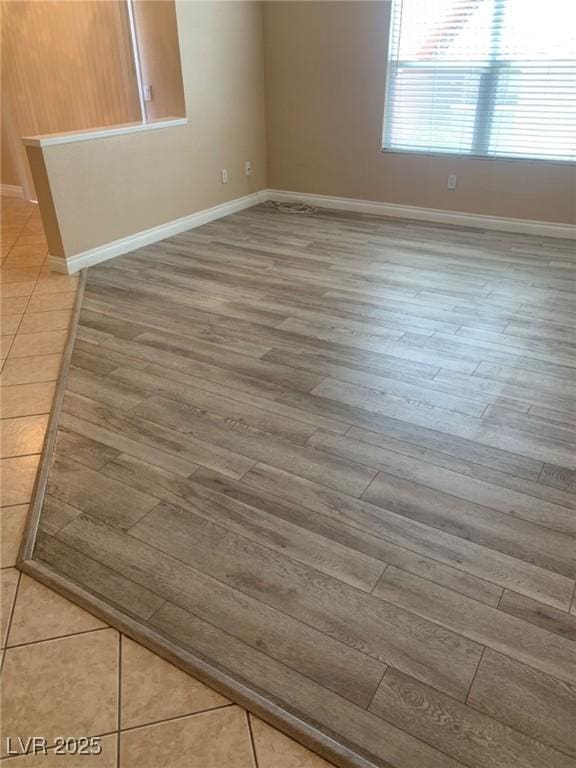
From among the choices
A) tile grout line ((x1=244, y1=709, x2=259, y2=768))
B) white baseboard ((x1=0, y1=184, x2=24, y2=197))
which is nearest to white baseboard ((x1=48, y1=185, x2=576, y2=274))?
white baseboard ((x1=0, y1=184, x2=24, y2=197))

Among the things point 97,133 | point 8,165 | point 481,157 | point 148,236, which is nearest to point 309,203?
point 481,157

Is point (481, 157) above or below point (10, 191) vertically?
above

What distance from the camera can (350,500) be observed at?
1.92m

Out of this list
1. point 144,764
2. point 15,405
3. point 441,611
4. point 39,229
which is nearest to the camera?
point 144,764

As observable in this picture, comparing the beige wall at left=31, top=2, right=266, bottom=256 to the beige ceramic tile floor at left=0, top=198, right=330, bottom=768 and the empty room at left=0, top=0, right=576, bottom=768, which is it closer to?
the empty room at left=0, top=0, right=576, bottom=768

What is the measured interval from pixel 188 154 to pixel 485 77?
2.44m

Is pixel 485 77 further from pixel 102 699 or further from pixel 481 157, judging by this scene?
pixel 102 699

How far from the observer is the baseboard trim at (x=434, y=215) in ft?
15.0

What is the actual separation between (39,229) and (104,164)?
4.51 ft

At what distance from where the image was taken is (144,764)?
4.04 ft

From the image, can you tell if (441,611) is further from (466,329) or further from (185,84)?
(185,84)

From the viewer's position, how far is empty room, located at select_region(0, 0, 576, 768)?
4.46 feet

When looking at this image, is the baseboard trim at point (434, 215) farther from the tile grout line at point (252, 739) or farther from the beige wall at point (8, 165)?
the tile grout line at point (252, 739)

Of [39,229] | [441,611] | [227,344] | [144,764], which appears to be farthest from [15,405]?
[39,229]
